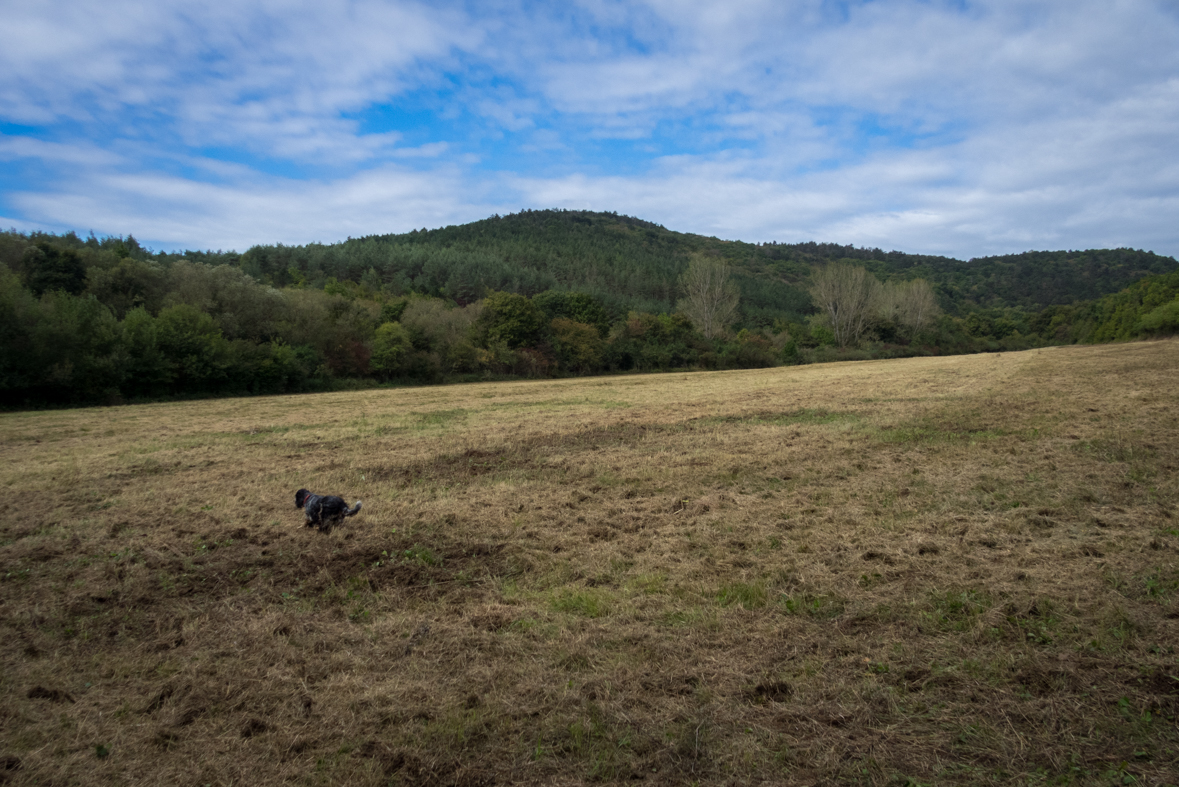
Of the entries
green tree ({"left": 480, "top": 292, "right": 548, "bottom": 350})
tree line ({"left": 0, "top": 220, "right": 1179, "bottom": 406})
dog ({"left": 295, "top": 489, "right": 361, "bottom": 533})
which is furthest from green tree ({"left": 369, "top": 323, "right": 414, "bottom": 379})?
dog ({"left": 295, "top": 489, "right": 361, "bottom": 533})

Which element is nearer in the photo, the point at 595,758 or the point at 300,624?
the point at 595,758

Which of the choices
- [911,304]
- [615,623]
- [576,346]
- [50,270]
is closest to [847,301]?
[911,304]

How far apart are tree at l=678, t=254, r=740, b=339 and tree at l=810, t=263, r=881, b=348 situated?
40.5 ft

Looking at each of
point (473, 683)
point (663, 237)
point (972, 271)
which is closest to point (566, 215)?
point (663, 237)

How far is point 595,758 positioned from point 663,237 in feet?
636

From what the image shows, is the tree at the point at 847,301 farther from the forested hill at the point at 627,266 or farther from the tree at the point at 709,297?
the forested hill at the point at 627,266

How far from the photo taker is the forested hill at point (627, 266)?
278 ft

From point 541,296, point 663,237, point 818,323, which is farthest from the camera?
point 663,237

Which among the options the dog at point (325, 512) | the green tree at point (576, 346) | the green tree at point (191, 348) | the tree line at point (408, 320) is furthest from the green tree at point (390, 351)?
the dog at point (325, 512)

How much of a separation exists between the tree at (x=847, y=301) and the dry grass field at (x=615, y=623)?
6714 cm

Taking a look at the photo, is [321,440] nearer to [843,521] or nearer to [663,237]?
[843,521]

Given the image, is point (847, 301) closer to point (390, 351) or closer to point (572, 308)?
point (572, 308)

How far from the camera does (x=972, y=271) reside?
149 meters

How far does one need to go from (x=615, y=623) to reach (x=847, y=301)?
76.6 meters
